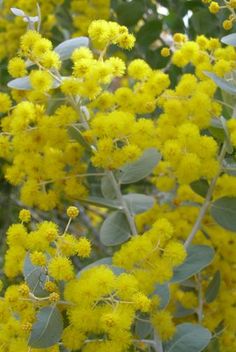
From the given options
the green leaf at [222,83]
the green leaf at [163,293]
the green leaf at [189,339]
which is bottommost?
the green leaf at [189,339]

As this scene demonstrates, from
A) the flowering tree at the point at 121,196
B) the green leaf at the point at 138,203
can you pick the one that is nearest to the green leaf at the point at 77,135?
the flowering tree at the point at 121,196

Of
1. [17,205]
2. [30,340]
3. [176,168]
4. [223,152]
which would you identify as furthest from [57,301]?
[17,205]

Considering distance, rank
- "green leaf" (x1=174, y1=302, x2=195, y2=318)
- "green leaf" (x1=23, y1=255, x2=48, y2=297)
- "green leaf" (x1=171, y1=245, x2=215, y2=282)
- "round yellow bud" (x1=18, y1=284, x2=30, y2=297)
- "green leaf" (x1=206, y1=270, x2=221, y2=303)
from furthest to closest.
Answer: "green leaf" (x1=174, y1=302, x2=195, y2=318)
"green leaf" (x1=206, y1=270, x2=221, y2=303)
"green leaf" (x1=171, y1=245, x2=215, y2=282)
"green leaf" (x1=23, y1=255, x2=48, y2=297)
"round yellow bud" (x1=18, y1=284, x2=30, y2=297)

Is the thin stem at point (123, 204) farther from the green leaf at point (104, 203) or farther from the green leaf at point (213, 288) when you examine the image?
the green leaf at point (213, 288)

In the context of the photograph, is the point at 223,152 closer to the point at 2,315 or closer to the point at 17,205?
the point at 2,315

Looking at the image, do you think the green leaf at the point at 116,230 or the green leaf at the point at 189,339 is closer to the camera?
the green leaf at the point at 189,339

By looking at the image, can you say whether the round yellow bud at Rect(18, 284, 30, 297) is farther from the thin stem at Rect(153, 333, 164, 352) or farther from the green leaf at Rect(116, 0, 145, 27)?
the green leaf at Rect(116, 0, 145, 27)

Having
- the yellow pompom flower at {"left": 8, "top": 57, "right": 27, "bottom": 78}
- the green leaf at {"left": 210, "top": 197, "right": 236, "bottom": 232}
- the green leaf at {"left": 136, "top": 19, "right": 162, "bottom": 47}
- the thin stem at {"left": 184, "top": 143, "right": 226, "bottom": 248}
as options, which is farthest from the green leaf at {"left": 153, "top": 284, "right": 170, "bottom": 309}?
the green leaf at {"left": 136, "top": 19, "right": 162, "bottom": 47}
